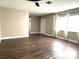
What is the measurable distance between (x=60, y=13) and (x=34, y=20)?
14.1ft

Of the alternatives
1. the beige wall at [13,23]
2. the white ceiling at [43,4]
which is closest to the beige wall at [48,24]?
the beige wall at [13,23]

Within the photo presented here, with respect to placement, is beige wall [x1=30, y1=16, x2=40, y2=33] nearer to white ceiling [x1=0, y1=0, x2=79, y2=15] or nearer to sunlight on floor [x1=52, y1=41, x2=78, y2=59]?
white ceiling [x1=0, y1=0, x2=79, y2=15]

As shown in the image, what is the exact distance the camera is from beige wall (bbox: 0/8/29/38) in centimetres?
620

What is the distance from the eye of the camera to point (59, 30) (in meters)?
7.40

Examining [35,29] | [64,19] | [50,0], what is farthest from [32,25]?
[50,0]

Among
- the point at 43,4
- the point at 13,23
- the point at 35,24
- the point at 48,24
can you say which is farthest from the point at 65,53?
the point at 35,24

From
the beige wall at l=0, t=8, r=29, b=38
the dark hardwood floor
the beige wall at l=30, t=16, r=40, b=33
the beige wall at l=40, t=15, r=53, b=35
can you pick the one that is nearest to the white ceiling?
the beige wall at l=0, t=8, r=29, b=38

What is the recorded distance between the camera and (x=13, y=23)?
22.0 feet

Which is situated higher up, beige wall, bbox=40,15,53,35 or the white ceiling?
the white ceiling

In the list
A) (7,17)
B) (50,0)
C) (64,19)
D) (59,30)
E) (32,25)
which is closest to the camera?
(50,0)

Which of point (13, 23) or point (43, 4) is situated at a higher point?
point (43, 4)

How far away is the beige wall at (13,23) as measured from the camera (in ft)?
20.3

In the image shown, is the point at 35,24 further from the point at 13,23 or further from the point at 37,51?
the point at 37,51

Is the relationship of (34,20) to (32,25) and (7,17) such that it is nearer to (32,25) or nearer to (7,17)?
(32,25)
